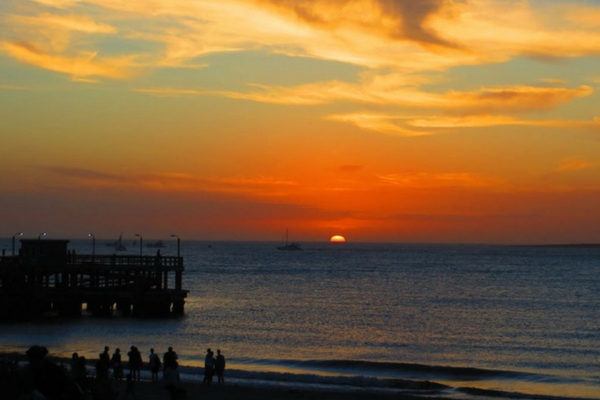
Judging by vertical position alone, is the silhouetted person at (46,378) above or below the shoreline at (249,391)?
above

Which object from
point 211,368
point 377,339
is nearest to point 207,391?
point 211,368

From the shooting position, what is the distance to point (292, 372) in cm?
3544

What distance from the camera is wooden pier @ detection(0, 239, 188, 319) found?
53.3 m

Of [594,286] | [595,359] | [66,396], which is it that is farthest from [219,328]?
[594,286]

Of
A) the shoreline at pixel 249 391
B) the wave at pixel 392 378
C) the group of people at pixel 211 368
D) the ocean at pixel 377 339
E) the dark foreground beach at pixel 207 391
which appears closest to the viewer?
the dark foreground beach at pixel 207 391

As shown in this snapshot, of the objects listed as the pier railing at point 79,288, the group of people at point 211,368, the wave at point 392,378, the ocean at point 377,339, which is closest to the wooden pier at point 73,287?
the pier railing at point 79,288

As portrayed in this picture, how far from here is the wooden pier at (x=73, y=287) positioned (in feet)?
175

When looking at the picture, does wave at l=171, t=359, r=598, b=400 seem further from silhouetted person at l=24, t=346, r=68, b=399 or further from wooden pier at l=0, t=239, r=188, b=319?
silhouetted person at l=24, t=346, r=68, b=399

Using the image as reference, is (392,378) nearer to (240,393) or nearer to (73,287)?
(240,393)

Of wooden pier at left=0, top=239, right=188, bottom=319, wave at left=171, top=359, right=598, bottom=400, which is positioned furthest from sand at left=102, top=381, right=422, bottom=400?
wooden pier at left=0, top=239, right=188, bottom=319

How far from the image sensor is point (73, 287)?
184ft

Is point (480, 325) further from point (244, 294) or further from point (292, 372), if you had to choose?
point (244, 294)

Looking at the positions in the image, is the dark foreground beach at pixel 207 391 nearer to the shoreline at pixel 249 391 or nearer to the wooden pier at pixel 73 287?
the shoreline at pixel 249 391

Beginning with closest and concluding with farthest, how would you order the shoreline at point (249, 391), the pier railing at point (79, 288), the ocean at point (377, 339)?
the shoreline at point (249, 391) < the ocean at point (377, 339) < the pier railing at point (79, 288)
